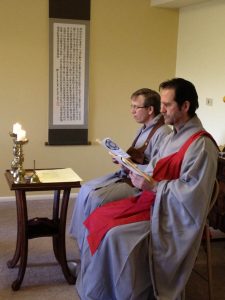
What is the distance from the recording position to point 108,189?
8.28 ft

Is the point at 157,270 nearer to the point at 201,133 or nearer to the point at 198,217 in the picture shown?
the point at 198,217

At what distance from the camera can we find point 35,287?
2275mm

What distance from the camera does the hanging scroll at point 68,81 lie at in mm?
3598

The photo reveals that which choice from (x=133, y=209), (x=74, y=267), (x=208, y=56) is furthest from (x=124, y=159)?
(x=208, y=56)

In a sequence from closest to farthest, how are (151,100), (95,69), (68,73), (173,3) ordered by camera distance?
(151,100) → (173,3) → (68,73) → (95,69)

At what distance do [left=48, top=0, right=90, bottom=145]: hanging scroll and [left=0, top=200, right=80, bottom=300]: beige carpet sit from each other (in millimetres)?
1029

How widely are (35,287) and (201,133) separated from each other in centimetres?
131

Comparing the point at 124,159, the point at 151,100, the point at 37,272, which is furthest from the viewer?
the point at 151,100

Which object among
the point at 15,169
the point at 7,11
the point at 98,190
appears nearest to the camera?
A: the point at 15,169

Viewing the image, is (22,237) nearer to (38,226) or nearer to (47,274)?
(38,226)

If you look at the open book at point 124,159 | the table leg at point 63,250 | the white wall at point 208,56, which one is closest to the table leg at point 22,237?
the table leg at point 63,250

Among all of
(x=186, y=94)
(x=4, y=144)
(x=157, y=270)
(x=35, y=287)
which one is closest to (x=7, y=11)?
(x=4, y=144)

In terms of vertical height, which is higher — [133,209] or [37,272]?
[133,209]

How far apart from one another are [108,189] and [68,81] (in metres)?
1.54
